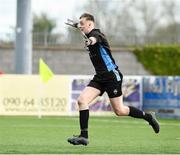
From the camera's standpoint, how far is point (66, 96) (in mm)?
30578

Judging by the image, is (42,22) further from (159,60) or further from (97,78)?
(97,78)

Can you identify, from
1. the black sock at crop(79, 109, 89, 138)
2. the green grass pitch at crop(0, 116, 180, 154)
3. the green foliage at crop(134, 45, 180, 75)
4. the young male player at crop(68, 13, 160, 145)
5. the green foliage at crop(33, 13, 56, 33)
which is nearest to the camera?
the young male player at crop(68, 13, 160, 145)

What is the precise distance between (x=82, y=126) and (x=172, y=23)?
66.5m

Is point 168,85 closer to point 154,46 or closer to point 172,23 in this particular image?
point 154,46

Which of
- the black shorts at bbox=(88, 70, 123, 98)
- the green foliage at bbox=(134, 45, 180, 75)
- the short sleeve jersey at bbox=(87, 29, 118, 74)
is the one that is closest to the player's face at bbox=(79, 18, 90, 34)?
the short sleeve jersey at bbox=(87, 29, 118, 74)

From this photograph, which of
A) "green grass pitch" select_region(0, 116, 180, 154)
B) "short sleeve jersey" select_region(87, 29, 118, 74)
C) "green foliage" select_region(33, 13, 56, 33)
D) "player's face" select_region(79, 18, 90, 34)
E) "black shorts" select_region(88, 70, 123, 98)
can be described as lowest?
"green grass pitch" select_region(0, 116, 180, 154)

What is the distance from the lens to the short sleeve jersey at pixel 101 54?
12.7 metres

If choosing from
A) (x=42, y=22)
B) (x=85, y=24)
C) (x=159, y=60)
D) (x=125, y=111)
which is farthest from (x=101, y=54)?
(x=42, y=22)

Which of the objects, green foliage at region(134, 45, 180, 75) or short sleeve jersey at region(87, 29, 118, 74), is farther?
green foliage at region(134, 45, 180, 75)

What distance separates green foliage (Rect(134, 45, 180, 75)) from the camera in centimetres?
4344

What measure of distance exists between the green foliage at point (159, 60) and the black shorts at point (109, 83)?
3053 centimetres

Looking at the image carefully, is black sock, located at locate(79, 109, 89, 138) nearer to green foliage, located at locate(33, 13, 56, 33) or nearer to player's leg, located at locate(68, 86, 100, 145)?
player's leg, located at locate(68, 86, 100, 145)

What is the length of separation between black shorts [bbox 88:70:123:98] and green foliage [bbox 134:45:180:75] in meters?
30.5

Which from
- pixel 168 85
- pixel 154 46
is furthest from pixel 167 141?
pixel 154 46
